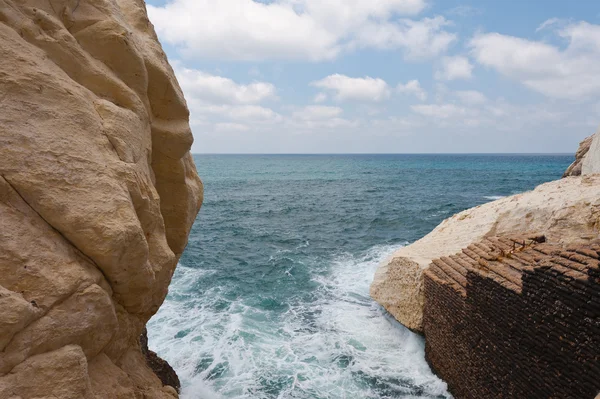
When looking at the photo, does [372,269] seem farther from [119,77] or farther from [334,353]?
[119,77]

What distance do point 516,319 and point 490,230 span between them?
18.6ft

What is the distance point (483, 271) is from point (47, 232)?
9.30 meters

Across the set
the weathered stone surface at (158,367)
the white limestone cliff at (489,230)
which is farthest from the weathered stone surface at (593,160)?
the weathered stone surface at (158,367)

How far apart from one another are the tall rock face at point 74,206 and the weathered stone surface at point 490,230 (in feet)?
30.6

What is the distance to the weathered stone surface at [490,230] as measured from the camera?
10.8 m

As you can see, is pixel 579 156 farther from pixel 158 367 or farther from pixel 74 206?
pixel 74 206

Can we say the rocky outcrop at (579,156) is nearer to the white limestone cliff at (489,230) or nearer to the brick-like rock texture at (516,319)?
the white limestone cliff at (489,230)

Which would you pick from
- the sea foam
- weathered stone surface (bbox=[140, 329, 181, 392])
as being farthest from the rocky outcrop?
weathered stone surface (bbox=[140, 329, 181, 392])

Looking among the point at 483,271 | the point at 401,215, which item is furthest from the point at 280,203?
the point at 483,271

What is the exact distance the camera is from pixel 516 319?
852cm

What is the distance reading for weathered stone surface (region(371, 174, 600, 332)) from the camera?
10795 mm

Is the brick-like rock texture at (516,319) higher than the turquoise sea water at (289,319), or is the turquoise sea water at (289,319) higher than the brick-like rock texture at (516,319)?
the brick-like rock texture at (516,319)

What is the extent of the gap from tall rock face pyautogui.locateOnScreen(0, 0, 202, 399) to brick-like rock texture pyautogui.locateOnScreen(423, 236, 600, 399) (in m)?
7.00

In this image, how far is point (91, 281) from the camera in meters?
4.39
